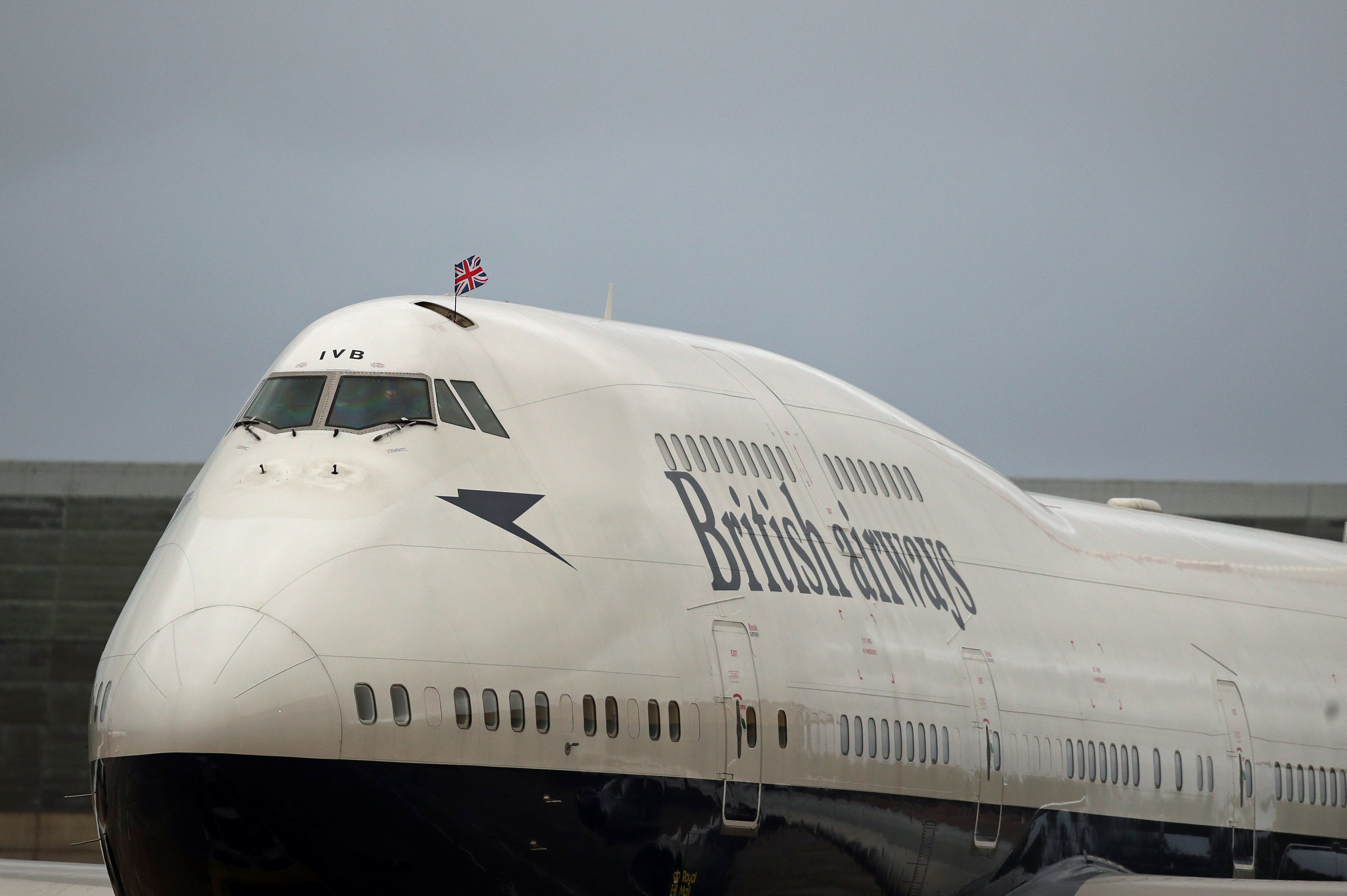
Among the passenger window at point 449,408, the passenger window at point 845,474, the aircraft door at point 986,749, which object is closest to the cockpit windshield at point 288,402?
the passenger window at point 449,408

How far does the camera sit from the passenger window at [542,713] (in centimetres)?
1198

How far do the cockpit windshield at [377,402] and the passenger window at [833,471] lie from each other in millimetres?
4339

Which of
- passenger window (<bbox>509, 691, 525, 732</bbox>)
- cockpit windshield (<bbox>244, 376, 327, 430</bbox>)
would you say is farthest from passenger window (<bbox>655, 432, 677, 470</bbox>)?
passenger window (<bbox>509, 691, 525, 732</bbox>)

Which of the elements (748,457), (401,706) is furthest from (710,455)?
(401,706)

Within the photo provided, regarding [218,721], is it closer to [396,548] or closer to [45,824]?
[396,548]

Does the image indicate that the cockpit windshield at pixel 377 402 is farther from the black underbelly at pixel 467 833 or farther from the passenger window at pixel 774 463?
the passenger window at pixel 774 463

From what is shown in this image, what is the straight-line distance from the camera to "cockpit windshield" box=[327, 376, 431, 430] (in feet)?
42.8

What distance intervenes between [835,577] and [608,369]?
2.66 meters

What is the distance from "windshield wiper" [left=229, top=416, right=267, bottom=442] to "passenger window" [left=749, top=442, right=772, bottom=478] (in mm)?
4311

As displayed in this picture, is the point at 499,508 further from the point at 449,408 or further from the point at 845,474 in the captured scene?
the point at 845,474

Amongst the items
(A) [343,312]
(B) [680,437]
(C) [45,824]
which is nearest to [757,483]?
(B) [680,437]

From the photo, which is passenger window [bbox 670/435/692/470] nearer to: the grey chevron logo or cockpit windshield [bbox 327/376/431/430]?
the grey chevron logo

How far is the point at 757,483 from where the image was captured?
15148 millimetres

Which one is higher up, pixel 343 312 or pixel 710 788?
pixel 343 312
